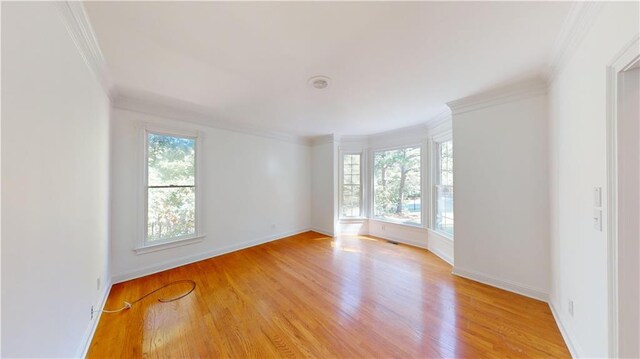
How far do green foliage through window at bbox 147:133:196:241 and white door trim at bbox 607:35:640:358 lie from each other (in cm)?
424

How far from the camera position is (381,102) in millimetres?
2842

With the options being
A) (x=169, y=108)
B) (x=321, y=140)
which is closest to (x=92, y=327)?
(x=169, y=108)

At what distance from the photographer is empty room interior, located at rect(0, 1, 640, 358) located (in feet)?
3.60

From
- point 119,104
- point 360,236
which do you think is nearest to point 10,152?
point 119,104

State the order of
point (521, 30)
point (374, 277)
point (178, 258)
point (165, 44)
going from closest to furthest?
point (521, 30)
point (165, 44)
point (374, 277)
point (178, 258)

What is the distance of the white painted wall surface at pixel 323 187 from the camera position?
16.0 feet

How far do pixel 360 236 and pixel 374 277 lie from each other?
2051mm

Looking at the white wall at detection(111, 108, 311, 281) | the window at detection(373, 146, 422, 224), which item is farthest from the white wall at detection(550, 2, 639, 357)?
the white wall at detection(111, 108, 311, 281)

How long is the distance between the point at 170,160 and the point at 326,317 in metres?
3.04

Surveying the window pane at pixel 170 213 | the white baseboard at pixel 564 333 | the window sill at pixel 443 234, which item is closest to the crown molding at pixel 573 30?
the white baseboard at pixel 564 333

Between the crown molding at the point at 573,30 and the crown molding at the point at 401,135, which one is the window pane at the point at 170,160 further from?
the crown molding at the point at 573,30

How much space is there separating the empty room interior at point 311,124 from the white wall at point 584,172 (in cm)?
2

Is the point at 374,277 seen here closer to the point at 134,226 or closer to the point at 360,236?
the point at 360,236

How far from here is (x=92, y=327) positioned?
1.81m
